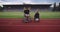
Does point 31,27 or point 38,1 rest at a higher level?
point 38,1

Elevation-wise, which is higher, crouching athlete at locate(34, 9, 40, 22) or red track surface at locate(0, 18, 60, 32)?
crouching athlete at locate(34, 9, 40, 22)

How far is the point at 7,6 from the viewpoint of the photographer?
123cm

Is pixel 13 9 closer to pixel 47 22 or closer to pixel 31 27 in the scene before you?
pixel 31 27

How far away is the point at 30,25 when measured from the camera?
124 cm

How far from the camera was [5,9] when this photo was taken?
4.05 feet

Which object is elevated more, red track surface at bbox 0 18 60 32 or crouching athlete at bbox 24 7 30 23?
crouching athlete at bbox 24 7 30 23

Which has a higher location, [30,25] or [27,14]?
[27,14]

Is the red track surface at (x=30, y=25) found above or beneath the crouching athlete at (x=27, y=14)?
beneath

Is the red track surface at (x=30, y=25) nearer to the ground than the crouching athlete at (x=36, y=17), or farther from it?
nearer to the ground

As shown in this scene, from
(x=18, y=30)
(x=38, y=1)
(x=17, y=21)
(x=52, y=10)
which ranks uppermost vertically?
(x=38, y=1)

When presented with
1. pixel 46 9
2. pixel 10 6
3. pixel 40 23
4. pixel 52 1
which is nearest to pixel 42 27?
pixel 40 23

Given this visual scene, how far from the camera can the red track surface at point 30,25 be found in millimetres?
1238

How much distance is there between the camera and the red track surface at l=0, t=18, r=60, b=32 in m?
1.24

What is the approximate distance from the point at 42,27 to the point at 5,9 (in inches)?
17.8
